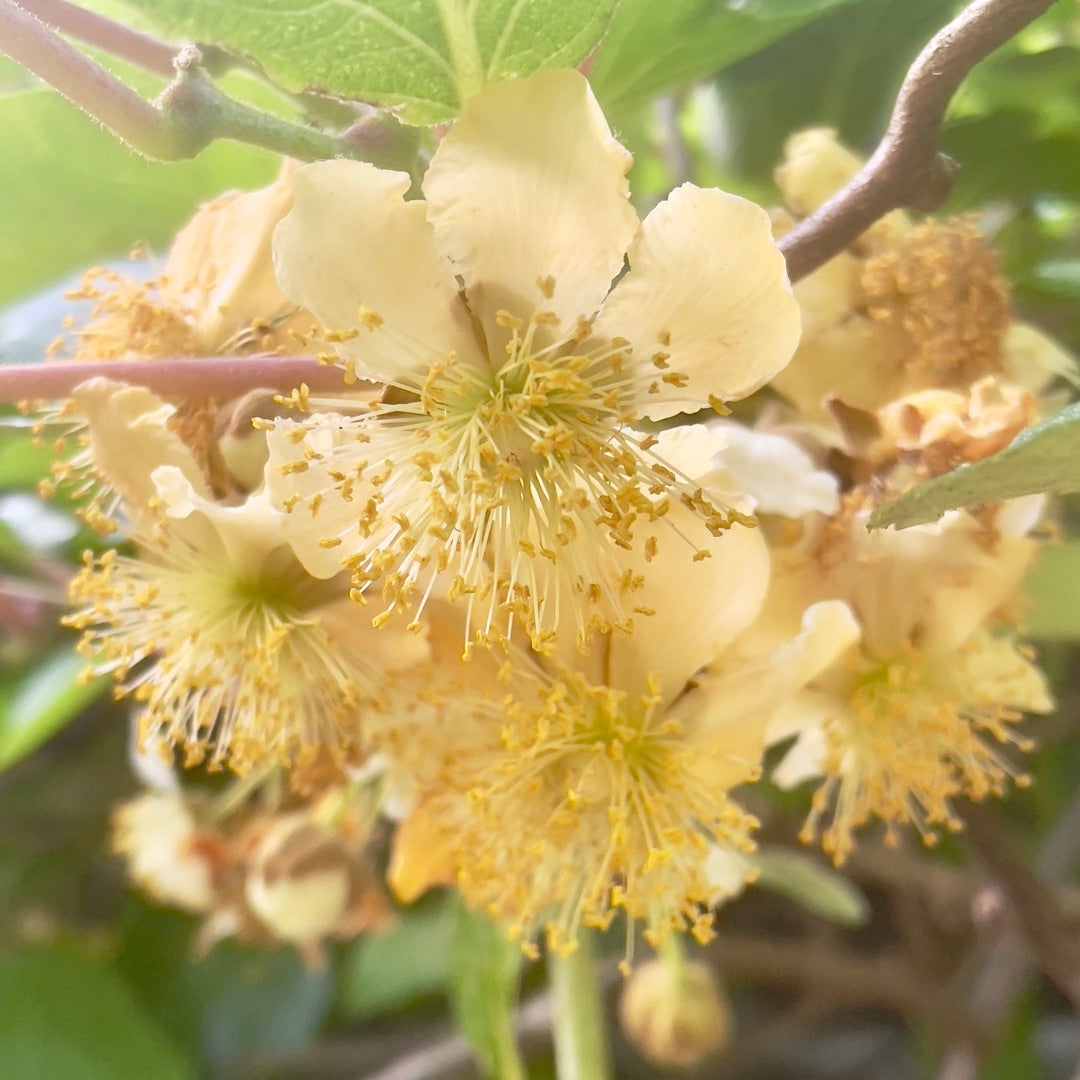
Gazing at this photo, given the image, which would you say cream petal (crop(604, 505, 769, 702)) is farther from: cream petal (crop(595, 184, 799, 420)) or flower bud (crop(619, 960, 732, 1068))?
flower bud (crop(619, 960, 732, 1068))

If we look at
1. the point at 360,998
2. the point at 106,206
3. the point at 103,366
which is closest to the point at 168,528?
the point at 103,366

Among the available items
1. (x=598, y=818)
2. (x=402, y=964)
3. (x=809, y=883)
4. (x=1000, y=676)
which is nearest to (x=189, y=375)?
(x=598, y=818)

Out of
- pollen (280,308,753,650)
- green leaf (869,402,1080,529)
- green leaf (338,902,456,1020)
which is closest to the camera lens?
green leaf (869,402,1080,529)

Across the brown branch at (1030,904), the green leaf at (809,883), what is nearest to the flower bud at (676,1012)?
the green leaf at (809,883)

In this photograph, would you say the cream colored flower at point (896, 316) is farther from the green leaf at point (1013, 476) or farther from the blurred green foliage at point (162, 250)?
the green leaf at point (1013, 476)

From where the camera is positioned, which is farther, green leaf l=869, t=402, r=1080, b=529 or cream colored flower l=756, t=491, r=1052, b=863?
cream colored flower l=756, t=491, r=1052, b=863

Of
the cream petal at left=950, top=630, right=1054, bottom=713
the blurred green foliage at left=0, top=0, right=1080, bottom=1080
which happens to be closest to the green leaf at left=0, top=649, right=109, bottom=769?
the blurred green foliage at left=0, top=0, right=1080, bottom=1080
